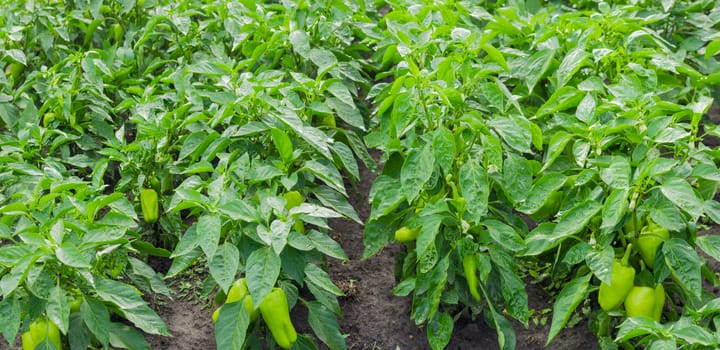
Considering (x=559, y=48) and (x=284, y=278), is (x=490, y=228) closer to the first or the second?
(x=284, y=278)

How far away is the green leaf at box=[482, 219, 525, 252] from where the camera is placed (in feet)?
10.7

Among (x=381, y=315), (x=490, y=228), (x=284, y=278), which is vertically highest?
(x=490, y=228)

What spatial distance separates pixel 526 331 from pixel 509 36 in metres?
1.56

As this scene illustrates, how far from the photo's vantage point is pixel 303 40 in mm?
4023

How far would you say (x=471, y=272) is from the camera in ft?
10.8

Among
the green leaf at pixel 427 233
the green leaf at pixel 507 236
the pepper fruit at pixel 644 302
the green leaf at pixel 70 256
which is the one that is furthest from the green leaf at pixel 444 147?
the green leaf at pixel 70 256

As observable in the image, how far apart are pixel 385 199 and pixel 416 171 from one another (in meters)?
0.21

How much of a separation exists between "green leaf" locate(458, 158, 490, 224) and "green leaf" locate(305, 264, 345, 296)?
0.59 metres

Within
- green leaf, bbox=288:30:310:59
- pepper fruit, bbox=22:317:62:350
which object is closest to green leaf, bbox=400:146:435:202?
green leaf, bbox=288:30:310:59

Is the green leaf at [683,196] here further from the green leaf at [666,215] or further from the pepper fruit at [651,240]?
the pepper fruit at [651,240]

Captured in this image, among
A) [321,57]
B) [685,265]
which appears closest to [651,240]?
[685,265]

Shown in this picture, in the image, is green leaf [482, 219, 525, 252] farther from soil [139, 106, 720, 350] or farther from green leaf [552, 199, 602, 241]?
soil [139, 106, 720, 350]

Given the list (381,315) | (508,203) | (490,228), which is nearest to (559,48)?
(508,203)

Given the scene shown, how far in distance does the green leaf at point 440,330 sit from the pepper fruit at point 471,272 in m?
0.19
